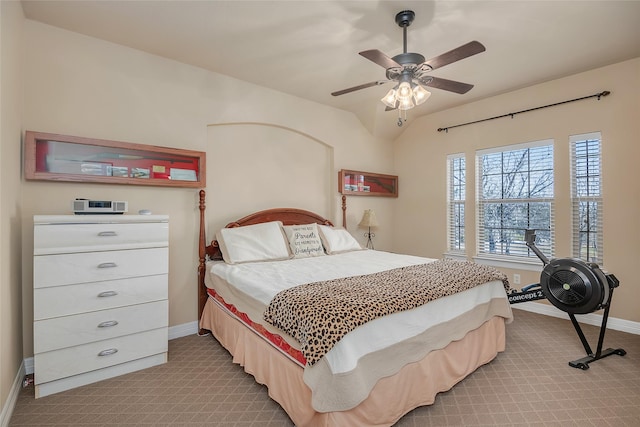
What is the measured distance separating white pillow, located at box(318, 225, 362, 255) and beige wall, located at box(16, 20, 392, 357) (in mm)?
→ 571

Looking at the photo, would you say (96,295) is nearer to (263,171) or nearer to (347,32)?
(263,171)

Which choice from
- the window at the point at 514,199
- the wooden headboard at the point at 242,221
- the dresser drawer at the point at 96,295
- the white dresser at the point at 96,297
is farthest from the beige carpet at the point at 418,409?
the window at the point at 514,199

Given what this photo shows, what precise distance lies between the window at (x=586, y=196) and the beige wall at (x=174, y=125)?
108 inches

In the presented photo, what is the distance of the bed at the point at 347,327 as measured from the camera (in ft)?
4.69

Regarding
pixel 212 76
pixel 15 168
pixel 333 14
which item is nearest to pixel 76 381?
pixel 15 168

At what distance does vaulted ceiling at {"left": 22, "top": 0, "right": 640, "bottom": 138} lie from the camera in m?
2.20

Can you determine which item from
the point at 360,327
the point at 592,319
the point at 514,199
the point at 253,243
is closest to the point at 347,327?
the point at 360,327

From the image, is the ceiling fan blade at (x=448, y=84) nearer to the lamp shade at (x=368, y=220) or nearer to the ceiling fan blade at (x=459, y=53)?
Answer: the ceiling fan blade at (x=459, y=53)

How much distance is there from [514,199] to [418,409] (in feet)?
10.0

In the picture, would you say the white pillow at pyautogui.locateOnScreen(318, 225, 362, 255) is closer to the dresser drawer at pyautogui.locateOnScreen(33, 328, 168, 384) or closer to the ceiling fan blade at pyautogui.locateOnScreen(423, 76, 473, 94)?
the dresser drawer at pyautogui.locateOnScreen(33, 328, 168, 384)

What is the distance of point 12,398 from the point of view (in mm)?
1857

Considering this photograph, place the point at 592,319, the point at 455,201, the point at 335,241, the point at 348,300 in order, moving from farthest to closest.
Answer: the point at 455,201
the point at 335,241
the point at 592,319
the point at 348,300

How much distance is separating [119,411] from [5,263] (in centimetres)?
114

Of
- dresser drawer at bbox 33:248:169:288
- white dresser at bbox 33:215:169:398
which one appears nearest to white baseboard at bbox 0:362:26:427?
white dresser at bbox 33:215:169:398
